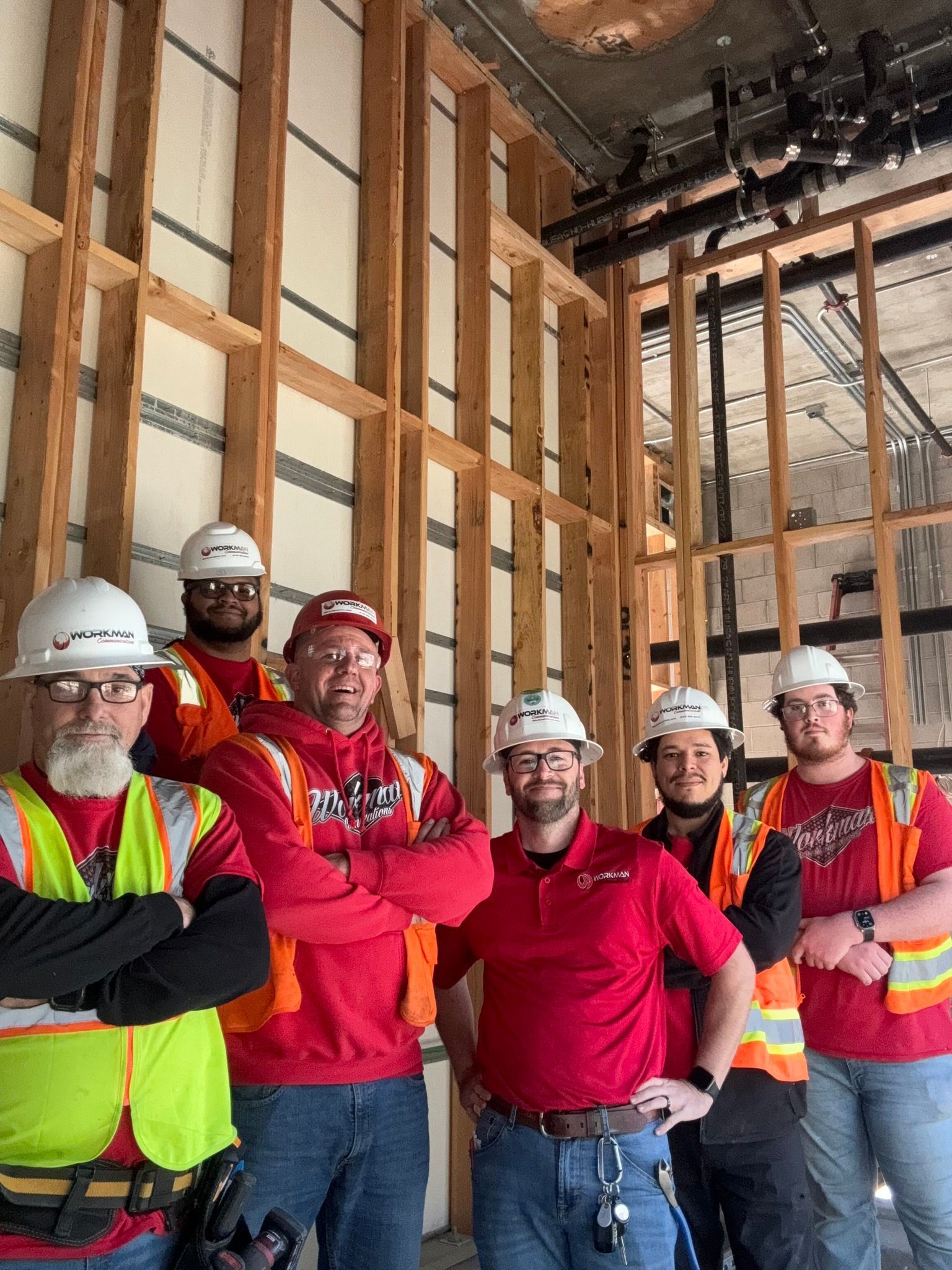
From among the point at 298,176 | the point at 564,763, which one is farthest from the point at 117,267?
the point at 564,763

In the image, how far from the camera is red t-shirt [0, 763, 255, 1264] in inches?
68.7

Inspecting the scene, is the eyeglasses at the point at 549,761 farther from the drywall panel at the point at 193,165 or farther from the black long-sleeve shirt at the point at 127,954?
the drywall panel at the point at 193,165

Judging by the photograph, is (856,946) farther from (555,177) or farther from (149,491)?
(555,177)

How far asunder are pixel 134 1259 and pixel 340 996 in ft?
2.19

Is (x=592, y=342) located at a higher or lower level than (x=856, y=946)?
higher

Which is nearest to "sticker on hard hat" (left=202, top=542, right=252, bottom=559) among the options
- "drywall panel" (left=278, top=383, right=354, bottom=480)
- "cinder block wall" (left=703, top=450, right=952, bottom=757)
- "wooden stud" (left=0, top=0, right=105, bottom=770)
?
"wooden stud" (left=0, top=0, right=105, bottom=770)

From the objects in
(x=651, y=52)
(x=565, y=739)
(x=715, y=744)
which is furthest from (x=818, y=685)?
(x=651, y=52)

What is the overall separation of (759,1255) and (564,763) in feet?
4.19

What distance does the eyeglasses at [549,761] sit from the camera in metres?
2.78

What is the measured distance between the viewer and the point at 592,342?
648 centimetres

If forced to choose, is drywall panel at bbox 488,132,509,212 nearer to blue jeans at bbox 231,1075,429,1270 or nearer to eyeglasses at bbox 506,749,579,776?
eyeglasses at bbox 506,749,579,776

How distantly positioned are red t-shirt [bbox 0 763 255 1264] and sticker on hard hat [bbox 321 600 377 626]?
0.75m

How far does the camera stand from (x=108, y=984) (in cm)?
179

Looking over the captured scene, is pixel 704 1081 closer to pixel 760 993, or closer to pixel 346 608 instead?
pixel 760 993
